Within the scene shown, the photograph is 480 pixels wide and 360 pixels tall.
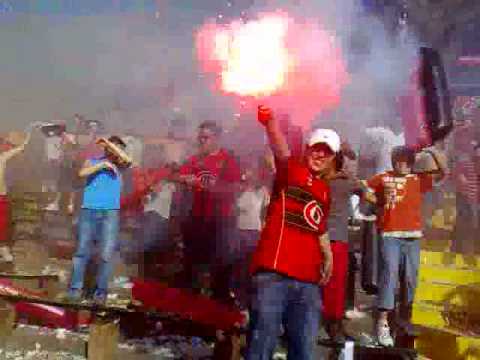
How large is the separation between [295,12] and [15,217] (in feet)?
16.2

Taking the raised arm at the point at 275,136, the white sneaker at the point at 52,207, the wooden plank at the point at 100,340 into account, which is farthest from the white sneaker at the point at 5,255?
the raised arm at the point at 275,136

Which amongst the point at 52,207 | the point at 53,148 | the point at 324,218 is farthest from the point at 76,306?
the point at 53,148

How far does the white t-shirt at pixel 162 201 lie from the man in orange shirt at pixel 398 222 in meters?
2.78

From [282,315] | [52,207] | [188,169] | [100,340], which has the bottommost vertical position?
[100,340]

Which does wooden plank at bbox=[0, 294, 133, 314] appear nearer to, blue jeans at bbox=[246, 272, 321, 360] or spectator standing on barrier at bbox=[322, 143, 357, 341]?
blue jeans at bbox=[246, 272, 321, 360]

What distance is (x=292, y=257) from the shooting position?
4215 mm

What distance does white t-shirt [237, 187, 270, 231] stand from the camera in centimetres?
688

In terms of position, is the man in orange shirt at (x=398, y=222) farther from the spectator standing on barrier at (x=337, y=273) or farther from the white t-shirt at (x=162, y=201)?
the white t-shirt at (x=162, y=201)

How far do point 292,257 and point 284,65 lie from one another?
3228 mm

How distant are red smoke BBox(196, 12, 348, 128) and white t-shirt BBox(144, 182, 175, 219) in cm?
152

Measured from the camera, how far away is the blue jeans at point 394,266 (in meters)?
5.97

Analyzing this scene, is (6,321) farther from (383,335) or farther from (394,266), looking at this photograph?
(394,266)

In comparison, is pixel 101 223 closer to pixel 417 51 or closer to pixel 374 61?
pixel 374 61

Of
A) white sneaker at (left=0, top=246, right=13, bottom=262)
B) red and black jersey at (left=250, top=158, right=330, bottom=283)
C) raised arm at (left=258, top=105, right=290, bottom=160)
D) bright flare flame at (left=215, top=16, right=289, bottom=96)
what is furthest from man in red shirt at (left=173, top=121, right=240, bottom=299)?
white sneaker at (left=0, top=246, right=13, bottom=262)
